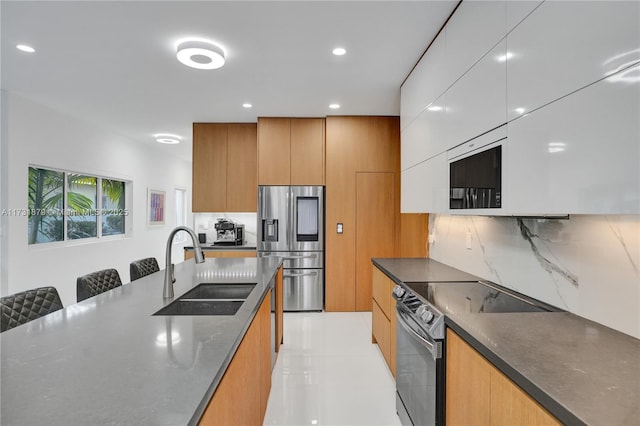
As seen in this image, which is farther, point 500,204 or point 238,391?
point 500,204

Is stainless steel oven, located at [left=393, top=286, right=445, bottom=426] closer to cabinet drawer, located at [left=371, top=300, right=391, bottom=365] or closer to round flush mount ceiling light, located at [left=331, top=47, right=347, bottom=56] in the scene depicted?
cabinet drawer, located at [left=371, top=300, right=391, bottom=365]

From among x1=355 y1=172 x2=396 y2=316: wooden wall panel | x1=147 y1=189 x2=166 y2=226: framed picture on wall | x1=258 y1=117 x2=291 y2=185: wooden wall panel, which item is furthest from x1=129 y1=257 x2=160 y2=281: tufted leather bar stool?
x1=147 y1=189 x2=166 y2=226: framed picture on wall

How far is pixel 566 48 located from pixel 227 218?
5.91 meters

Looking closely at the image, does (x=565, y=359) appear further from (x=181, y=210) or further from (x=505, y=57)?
(x=181, y=210)

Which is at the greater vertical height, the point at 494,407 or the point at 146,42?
the point at 146,42

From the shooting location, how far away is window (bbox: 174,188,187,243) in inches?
324

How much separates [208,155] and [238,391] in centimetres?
442

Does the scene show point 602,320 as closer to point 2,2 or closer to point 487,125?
point 487,125

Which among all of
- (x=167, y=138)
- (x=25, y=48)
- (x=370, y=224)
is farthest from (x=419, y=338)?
(x=167, y=138)

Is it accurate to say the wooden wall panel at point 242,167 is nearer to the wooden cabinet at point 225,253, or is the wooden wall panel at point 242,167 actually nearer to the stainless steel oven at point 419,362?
the wooden cabinet at point 225,253

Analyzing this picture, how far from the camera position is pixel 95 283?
226 cm

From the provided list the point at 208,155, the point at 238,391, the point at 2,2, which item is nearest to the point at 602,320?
the point at 238,391

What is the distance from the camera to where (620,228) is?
1250 millimetres

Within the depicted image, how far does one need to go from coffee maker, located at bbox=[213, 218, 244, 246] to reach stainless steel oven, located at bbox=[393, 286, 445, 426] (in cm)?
363
